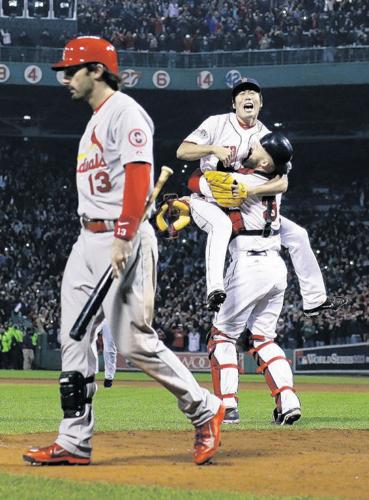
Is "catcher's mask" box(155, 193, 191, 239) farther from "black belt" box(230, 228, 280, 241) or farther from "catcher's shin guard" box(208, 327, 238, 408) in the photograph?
"catcher's shin guard" box(208, 327, 238, 408)

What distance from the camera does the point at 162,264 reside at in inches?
1238

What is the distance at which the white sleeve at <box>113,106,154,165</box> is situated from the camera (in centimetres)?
513

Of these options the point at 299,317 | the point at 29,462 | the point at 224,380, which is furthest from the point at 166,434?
the point at 299,317

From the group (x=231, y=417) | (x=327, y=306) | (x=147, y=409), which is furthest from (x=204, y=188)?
(x=147, y=409)

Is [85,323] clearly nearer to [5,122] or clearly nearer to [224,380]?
[224,380]

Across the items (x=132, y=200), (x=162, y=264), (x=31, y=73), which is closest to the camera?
(x=132, y=200)

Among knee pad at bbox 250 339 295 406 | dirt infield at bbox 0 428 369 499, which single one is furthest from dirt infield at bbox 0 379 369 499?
knee pad at bbox 250 339 295 406

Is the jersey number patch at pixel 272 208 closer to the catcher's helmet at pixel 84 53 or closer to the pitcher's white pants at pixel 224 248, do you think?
the pitcher's white pants at pixel 224 248

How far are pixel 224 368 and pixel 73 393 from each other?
121 inches

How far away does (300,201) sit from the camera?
35.4 meters

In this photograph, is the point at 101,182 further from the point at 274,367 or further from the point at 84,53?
the point at 274,367

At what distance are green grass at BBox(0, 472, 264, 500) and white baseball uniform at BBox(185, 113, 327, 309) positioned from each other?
362cm

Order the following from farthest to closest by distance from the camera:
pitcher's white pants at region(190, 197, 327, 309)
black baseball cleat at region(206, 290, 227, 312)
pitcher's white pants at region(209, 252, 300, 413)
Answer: pitcher's white pants at region(209, 252, 300, 413), pitcher's white pants at region(190, 197, 327, 309), black baseball cleat at region(206, 290, 227, 312)

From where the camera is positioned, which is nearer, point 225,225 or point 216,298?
point 216,298
